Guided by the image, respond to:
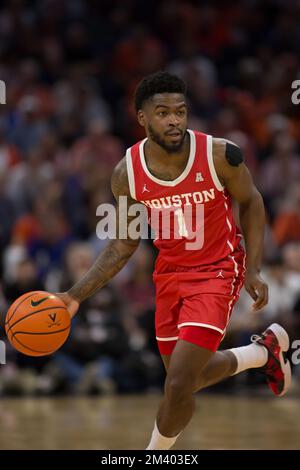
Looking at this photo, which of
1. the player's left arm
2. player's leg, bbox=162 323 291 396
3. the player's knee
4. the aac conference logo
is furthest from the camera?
the aac conference logo

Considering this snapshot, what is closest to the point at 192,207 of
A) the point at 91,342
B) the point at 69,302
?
the point at 69,302

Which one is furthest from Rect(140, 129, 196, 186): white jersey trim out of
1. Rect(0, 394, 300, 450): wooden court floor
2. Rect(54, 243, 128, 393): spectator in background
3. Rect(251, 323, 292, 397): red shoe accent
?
Rect(54, 243, 128, 393): spectator in background

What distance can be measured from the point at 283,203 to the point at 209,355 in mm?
6332

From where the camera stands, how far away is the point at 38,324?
213 inches

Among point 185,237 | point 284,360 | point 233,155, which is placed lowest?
point 284,360

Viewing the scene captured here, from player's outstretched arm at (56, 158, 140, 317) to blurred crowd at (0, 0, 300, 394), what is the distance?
4.15 meters

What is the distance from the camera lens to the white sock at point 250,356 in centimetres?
587

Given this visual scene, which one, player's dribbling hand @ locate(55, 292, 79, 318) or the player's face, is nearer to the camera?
the player's face

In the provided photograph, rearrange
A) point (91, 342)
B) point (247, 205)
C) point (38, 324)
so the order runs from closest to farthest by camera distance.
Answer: point (38, 324) → point (247, 205) → point (91, 342)

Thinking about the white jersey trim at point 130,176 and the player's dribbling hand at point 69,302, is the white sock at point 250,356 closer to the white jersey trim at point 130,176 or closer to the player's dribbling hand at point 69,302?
the player's dribbling hand at point 69,302

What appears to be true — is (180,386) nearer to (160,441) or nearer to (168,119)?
(160,441)

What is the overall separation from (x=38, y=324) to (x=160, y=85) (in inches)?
55.7

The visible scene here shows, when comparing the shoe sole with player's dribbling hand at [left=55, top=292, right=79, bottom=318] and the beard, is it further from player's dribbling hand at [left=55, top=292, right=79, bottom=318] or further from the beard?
the beard

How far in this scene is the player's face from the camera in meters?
5.30
